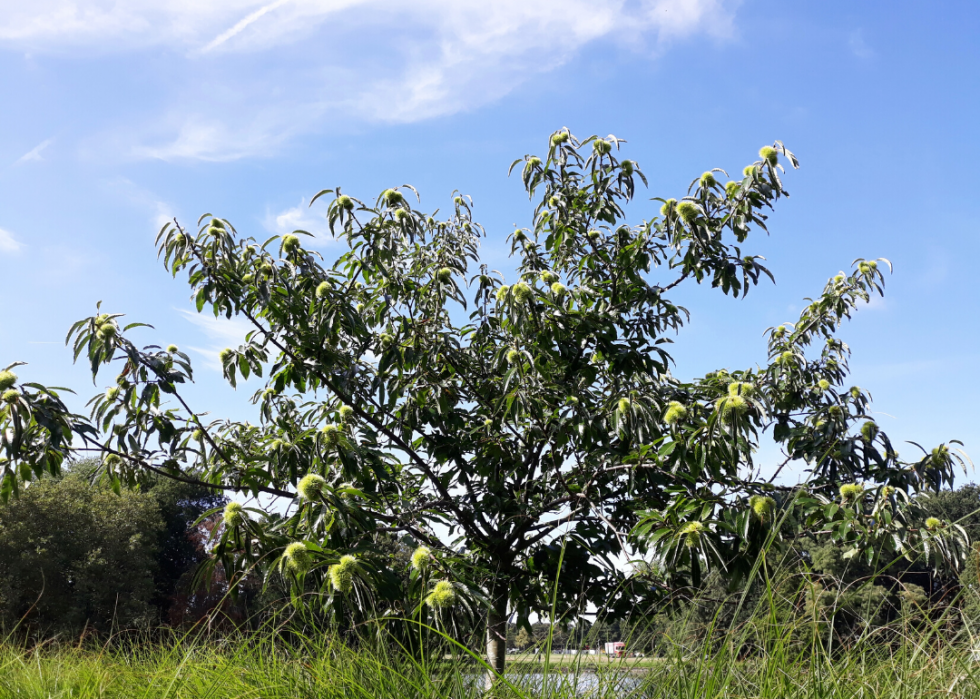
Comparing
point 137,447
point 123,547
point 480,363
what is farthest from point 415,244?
point 123,547

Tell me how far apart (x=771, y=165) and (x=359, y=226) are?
2705 mm

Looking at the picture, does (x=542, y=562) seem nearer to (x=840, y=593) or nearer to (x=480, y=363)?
(x=480, y=363)

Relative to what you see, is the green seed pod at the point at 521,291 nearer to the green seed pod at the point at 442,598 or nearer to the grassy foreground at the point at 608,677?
the green seed pod at the point at 442,598

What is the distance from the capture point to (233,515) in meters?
3.41

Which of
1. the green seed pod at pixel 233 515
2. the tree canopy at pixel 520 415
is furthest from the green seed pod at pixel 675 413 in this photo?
the green seed pod at pixel 233 515

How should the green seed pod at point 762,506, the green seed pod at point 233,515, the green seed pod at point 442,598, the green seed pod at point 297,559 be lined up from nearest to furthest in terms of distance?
the green seed pod at point 442,598, the green seed pod at point 297,559, the green seed pod at point 762,506, the green seed pod at point 233,515

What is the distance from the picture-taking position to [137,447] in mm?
4258

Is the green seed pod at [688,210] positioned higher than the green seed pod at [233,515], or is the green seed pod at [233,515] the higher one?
the green seed pod at [688,210]

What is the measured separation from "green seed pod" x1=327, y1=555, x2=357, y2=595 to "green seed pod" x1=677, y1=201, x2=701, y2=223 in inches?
110

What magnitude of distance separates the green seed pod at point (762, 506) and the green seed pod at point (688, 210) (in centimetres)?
177

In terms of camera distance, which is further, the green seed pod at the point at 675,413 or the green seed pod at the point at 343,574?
the green seed pod at the point at 675,413

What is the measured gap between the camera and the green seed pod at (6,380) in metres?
3.52

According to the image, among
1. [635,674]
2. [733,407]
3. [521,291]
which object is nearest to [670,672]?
[635,674]

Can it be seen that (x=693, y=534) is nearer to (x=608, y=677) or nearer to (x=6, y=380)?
(x=608, y=677)
